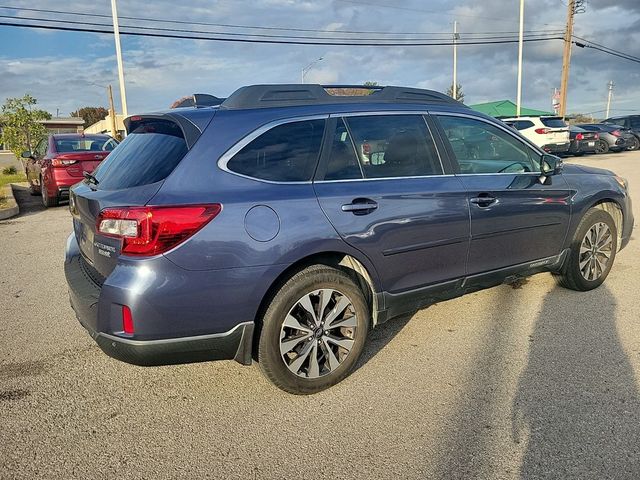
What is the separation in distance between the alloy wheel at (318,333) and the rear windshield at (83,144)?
29.7ft

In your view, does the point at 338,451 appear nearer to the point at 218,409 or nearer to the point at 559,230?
the point at 218,409

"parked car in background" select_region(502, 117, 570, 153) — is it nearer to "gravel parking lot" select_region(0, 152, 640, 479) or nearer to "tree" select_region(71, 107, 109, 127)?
"gravel parking lot" select_region(0, 152, 640, 479)

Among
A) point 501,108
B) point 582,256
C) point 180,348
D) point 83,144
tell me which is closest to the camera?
point 180,348

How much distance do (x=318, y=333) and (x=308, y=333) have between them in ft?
0.23

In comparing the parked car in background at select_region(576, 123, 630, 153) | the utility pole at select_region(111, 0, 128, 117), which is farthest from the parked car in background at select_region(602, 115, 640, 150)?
the utility pole at select_region(111, 0, 128, 117)

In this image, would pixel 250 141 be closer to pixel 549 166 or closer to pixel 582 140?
pixel 549 166

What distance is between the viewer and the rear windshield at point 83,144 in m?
10.6

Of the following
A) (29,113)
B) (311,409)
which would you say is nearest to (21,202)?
(29,113)

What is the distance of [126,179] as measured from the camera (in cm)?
311

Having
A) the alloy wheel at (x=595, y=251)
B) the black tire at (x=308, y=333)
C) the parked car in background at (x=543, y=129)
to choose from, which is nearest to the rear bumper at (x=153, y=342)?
the black tire at (x=308, y=333)

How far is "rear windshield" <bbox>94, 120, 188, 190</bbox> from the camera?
295 cm

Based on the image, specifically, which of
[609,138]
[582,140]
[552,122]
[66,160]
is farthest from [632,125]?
[66,160]

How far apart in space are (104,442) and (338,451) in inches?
48.9

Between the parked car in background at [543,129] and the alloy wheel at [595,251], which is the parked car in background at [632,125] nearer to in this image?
the parked car in background at [543,129]
